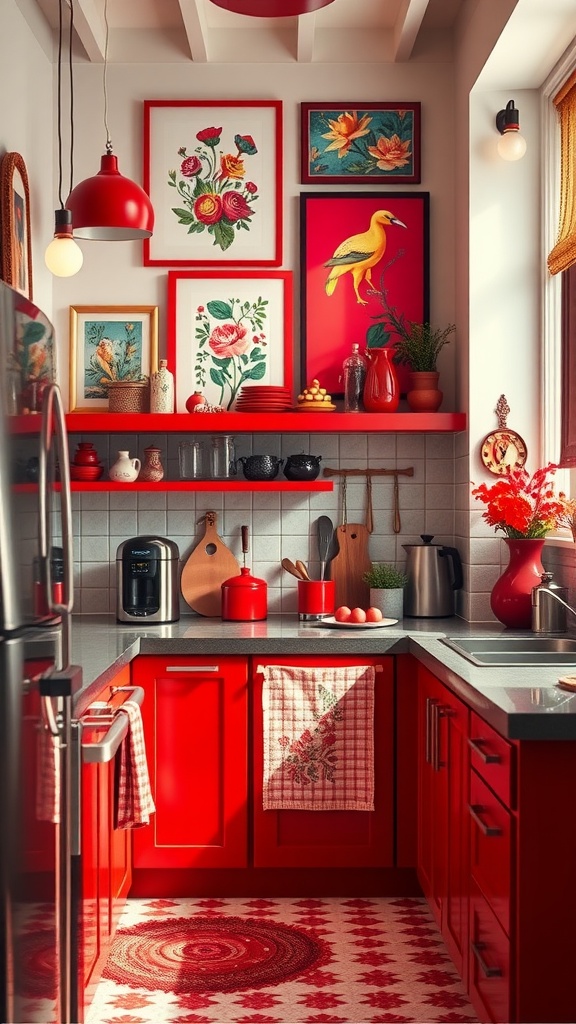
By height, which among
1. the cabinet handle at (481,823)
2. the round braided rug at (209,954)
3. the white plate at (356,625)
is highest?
the white plate at (356,625)

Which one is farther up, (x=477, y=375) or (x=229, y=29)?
(x=229, y=29)

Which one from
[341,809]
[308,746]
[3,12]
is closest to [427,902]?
[341,809]

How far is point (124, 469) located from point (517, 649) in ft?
5.14

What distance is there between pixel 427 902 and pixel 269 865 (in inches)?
20.7

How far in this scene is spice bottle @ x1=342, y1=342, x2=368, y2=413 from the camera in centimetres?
403

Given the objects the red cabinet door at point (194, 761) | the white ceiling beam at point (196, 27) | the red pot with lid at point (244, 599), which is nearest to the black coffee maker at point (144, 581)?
the red pot with lid at point (244, 599)

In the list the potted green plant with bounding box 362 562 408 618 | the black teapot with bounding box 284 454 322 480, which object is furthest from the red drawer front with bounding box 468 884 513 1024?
the black teapot with bounding box 284 454 322 480

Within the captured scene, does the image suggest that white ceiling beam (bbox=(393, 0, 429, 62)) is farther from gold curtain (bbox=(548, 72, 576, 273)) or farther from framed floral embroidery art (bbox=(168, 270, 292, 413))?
framed floral embroidery art (bbox=(168, 270, 292, 413))

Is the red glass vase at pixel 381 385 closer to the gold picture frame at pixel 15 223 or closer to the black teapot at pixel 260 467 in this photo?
the black teapot at pixel 260 467

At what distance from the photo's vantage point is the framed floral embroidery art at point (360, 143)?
4.17 metres

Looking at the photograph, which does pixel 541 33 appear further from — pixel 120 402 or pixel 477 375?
pixel 120 402

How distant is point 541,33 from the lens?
132 inches

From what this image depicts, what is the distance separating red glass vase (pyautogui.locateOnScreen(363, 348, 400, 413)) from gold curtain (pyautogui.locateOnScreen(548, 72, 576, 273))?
0.69 metres

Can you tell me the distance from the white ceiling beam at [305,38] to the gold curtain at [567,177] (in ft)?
2.95
